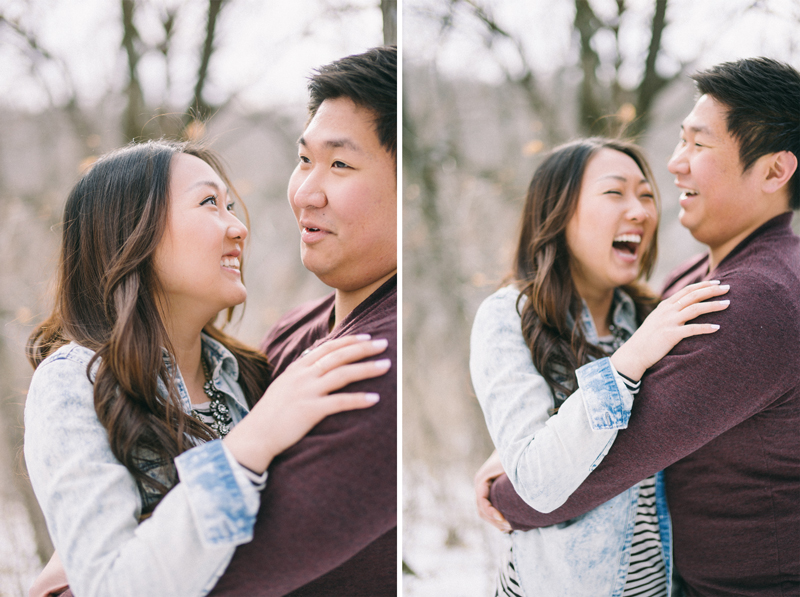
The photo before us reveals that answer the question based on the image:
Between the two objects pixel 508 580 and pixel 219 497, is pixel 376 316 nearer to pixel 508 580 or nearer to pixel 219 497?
pixel 219 497

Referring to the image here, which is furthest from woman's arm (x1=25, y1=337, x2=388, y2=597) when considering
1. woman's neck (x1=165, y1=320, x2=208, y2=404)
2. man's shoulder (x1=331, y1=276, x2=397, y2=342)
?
woman's neck (x1=165, y1=320, x2=208, y2=404)

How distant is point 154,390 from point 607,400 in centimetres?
101

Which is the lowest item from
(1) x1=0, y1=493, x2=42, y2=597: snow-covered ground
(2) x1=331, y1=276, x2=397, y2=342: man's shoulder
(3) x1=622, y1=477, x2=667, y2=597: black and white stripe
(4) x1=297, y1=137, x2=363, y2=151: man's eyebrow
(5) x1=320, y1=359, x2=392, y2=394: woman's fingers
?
(1) x1=0, y1=493, x2=42, y2=597: snow-covered ground

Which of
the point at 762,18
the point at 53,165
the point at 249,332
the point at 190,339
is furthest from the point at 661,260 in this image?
the point at 53,165

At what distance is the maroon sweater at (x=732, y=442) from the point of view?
117cm

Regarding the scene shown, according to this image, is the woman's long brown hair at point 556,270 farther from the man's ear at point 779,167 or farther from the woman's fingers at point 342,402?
→ the woman's fingers at point 342,402

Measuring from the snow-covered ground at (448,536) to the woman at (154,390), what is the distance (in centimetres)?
126

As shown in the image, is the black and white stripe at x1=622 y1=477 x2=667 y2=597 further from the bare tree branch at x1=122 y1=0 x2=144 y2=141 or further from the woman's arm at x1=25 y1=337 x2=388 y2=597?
the bare tree branch at x1=122 y1=0 x2=144 y2=141

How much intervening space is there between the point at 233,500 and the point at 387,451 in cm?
31

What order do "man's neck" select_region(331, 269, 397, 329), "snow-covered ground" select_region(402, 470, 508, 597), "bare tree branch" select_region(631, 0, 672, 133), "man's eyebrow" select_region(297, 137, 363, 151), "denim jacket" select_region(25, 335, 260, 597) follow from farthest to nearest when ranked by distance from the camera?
"snow-covered ground" select_region(402, 470, 508, 597) → "bare tree branch" select_region(631, 0, 672, 133) → "man's neck" select_region(331, 269, 397, 329) → "man's eyebrow" select_region(297, 137, 363, 151) → "denim jacket" select_region(25, 335, 260, 597)

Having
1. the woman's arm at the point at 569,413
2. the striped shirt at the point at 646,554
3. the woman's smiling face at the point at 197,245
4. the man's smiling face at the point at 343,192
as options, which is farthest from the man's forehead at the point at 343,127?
the striped shirt at the point at 646,554

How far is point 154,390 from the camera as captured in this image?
121 centimetres

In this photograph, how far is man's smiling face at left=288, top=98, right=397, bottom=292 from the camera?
1349 millimetres

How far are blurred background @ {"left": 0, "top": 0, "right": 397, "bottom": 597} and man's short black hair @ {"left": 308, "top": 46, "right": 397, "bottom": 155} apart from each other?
0.17 m
